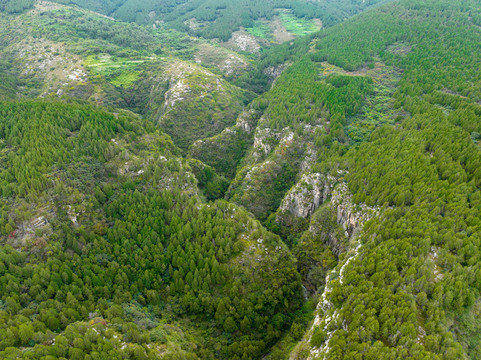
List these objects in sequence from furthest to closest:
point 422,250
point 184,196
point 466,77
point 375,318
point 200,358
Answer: point 466,77, point 184,196, point 200,358, point 422,250, point 375,318

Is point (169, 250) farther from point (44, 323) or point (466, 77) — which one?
point (466, 77)

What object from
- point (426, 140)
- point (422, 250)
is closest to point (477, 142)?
point (426, 140)

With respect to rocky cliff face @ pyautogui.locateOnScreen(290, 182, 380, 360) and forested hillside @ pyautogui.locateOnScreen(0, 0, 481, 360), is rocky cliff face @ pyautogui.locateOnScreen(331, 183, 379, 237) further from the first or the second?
forested hillside @ pyautogui.locateOnScreen(0, 0, 481, 360)

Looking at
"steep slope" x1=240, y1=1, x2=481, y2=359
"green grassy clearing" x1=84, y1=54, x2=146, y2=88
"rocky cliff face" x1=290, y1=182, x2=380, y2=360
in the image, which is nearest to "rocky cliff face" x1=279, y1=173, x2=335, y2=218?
"steep slope" x1=240, y1=1, x2=481, y2=359

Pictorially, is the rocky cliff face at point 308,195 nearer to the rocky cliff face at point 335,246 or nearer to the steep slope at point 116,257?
the rocky cliff face at point 335,246

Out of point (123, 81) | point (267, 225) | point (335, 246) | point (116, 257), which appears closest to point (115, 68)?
point (123, 81)

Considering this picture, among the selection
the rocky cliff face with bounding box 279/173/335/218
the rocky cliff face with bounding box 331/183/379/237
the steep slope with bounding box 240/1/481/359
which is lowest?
the rocky cliff face with bounding box 279/173/335/218

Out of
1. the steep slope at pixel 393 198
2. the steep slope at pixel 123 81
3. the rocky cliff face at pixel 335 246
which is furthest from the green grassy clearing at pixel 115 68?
the rocky cliff face at pixel 335 246

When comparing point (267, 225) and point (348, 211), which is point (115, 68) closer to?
point (267, 225)
